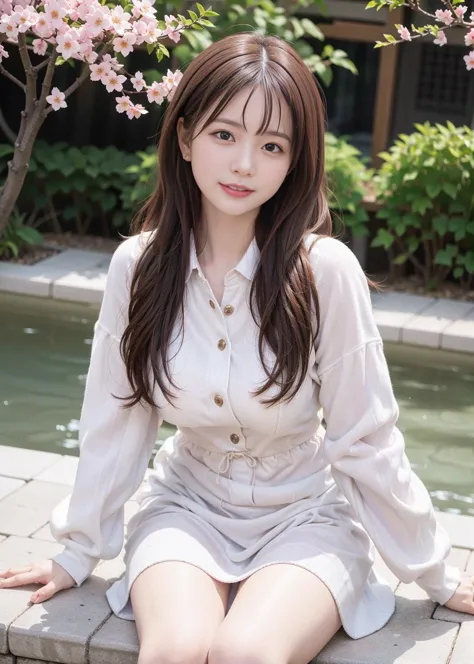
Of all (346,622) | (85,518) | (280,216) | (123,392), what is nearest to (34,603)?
(85,518)

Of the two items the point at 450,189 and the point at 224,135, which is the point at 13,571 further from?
the point at 450,189

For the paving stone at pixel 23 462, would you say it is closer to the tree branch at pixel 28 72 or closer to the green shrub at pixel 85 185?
the tree branch at pixel 28 72

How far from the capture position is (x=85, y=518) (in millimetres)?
2859

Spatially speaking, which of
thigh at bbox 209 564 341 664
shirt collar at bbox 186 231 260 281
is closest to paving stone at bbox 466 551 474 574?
thigh at bbox 209 564 341 664

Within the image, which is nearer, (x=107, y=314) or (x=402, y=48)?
(x=107, y=314)

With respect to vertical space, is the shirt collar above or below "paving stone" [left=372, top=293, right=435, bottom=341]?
above

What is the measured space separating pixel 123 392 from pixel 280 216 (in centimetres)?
57

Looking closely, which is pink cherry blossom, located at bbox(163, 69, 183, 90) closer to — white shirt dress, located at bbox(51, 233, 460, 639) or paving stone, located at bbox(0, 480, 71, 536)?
white shirt dress, located at bbox(51, 233, 460, 639)

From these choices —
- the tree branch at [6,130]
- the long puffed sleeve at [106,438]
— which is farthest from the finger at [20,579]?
the tree branch at [6,130]

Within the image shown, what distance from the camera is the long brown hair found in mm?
2654

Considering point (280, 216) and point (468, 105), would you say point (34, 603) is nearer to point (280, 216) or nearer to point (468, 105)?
point (280, 216)

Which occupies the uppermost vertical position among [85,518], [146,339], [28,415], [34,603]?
[146,339]

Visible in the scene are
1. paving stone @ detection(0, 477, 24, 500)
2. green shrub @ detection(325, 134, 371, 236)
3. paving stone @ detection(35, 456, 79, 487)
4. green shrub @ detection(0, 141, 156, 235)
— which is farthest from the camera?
green shrub @ detection(0, 141, 156, 235)

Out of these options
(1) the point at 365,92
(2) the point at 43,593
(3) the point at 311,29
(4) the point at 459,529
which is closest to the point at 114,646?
(2) the point at 43,593
